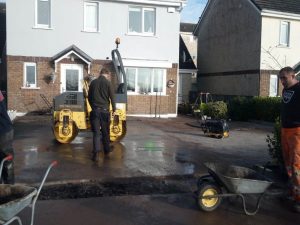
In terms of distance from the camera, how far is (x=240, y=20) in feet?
84.3

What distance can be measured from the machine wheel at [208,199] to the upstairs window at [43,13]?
15639 mm

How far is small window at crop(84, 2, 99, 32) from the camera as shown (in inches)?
792

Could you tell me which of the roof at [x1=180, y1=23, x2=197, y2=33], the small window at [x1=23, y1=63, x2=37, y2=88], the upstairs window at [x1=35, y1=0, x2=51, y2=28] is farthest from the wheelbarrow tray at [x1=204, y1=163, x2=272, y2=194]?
the roof at [x1=180, y1=23, x2=197, y2=33]

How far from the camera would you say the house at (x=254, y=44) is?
23.8 meters

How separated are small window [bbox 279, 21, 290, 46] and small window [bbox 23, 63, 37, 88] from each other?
14.2 metres

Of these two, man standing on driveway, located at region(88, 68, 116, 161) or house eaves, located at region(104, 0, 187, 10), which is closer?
man standing on driveway, located at region(88, 68, 116, 161)

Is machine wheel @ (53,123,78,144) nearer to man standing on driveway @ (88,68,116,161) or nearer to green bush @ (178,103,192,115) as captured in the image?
man standing on driveway @ (88,68,116,161)

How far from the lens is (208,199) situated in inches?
232

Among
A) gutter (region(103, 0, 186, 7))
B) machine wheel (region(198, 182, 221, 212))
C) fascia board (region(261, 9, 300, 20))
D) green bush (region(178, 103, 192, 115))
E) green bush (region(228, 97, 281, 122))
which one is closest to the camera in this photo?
machine wheel (region(198, 182, 221, 212))

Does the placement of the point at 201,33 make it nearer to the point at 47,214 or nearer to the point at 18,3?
the point at 18,3

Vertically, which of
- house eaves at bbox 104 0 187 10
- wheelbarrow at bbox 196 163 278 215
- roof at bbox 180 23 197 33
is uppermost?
roof at bbox 180 23 197 33

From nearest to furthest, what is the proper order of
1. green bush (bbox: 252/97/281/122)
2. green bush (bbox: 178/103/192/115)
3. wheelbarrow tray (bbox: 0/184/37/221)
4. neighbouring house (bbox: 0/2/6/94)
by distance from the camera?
wheelbarrow tray (bbox: 0/184/37/221)
green bush (bbox: 252/97/281/122)
green bush (bbox: 178/103/192/115)
neighbouring house (bbox: 0/2/6/94)

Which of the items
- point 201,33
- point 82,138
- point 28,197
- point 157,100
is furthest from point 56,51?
point 28,197

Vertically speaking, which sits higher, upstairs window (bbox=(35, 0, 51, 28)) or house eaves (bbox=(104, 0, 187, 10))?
house eaves (bbox=(104, 0, 187, 10))
